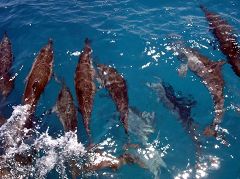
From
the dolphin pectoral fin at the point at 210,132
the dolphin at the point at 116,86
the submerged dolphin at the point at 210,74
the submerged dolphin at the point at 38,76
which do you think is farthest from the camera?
the submerged dolphin at the point at 38,76

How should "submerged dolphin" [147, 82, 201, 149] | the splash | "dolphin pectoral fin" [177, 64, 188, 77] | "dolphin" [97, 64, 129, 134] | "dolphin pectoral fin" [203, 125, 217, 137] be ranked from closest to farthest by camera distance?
the splash → "dolphin pectoral fin" [203, 125, 217, 137] → "submerged dolphin" [147, 82, 201, 149] → "dolphin" [97, 64, 129, 134] → "dolphin pectoral fin" [177, 64, 188, 77]

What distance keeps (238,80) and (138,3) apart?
19.8 ft

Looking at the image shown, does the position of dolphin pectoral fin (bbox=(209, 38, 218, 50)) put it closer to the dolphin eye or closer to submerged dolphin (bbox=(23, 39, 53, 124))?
submerged dolphin (bbox=(23, 39, 53, 124))

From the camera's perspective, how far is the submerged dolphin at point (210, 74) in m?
10.3

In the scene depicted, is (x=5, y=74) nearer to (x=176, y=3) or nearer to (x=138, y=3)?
(x=138, y=3)

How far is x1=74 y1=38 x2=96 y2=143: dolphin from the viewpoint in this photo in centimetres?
1027

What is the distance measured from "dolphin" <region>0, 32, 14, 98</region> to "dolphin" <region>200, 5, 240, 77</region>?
7483 mm

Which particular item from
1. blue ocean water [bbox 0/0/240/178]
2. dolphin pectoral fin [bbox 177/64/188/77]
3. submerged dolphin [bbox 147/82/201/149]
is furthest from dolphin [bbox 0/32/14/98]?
dolphin pectoral fin [bbox 177/64/188/77]

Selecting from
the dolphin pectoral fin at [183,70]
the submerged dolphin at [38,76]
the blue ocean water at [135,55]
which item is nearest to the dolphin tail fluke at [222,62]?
the blue ocean water at [135,55]

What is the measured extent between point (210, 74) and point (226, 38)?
2.13m

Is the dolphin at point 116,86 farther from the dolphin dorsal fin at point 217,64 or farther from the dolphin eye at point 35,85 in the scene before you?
the dolphin dorsal fin at point 217,64

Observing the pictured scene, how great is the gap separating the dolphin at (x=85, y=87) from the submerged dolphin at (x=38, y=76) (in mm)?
1058

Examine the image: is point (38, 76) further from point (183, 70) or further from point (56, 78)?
point (183, 70)

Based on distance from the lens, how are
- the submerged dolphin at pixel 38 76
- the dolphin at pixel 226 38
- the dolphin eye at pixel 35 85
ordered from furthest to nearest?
the dolphin at pixel 226 38 → the dolphin eye at pixel 35 85 → the submerged dolphin at pixel 38 76
